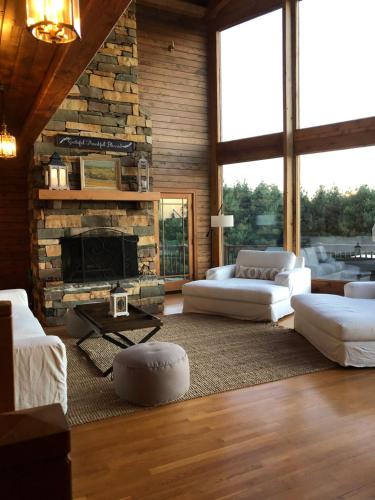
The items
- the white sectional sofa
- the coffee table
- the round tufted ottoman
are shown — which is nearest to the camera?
the white sectional sofa

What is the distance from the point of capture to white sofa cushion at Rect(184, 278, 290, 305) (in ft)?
16.7

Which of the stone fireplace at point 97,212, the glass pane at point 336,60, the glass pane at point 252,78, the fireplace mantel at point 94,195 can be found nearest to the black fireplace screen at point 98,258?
the stone fireplace at point 97,212

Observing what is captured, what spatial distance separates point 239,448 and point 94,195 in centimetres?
391

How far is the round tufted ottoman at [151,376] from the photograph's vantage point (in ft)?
9.47

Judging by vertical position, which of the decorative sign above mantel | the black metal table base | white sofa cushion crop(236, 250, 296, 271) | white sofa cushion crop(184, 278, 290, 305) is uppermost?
the decorative sign above mantel

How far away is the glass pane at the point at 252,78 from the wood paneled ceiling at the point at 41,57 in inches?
157

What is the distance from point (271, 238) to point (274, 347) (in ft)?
11.0

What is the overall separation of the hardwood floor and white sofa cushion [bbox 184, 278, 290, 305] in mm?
1941

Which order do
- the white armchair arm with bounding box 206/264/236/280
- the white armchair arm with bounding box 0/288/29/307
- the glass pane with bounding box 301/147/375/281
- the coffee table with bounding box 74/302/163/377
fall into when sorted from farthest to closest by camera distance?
the glass pane with bounding box 301/147/375/281 < the white armchair arm with bounding box 206/264/236/280 < the white armchair arm with bounding box 0/288/29/307 < the coffee table with bounding box 74/302/163/377

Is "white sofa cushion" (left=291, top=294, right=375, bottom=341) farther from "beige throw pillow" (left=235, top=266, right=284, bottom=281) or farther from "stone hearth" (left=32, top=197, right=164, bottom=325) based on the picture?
"stone hearth" (left=32, top=197, right=164, bottom=325)

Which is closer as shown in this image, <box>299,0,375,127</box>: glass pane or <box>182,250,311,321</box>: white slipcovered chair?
<box>182,250,311,321</box>: white slipcovered chair

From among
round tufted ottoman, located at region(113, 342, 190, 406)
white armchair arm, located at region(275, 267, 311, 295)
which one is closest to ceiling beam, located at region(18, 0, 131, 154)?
round tufted ottoman, located at region(113, 342, 190, 406)

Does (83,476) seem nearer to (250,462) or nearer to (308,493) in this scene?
(250,462)

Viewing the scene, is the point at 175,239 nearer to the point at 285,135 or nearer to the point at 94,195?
the point at 94,195
